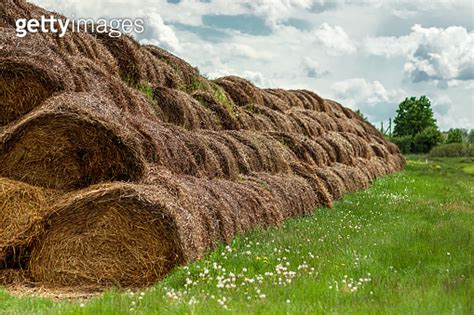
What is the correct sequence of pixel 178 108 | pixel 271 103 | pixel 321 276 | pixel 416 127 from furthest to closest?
pixel 416 127 < pixel 271 103 < pixel 178 108 < pixel 321 276

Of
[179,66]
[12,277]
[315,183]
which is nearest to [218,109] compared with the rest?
[179,66]

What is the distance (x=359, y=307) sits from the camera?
6.96 meters

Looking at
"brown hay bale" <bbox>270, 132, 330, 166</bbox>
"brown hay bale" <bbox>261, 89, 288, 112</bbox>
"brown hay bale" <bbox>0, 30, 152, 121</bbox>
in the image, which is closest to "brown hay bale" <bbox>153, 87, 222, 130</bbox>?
"brown hay bale" <bbox>0, 30, 152, 121</bbox>

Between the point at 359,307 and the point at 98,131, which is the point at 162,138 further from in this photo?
the point at 359,307

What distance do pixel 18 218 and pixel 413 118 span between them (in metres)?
98.5

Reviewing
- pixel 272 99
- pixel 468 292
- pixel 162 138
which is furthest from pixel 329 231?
pixel 272 99

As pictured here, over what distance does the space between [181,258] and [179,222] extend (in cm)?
52

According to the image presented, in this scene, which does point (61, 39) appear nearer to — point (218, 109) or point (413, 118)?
point (218, 109)

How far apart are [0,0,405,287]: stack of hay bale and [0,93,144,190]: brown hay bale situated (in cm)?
2

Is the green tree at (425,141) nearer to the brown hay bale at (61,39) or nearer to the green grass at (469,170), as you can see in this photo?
the green grass at (469,170)

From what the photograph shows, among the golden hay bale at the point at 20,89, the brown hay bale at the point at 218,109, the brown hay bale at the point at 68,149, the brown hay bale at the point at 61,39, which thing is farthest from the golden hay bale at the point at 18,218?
the brown hay bale at the point at 218,109

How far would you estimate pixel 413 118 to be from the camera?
338ft

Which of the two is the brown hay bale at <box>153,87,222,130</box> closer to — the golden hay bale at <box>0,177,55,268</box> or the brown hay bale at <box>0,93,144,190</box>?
the brown hay bale at <box>0,93,144,190</box>

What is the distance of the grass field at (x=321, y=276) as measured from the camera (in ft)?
22.9
